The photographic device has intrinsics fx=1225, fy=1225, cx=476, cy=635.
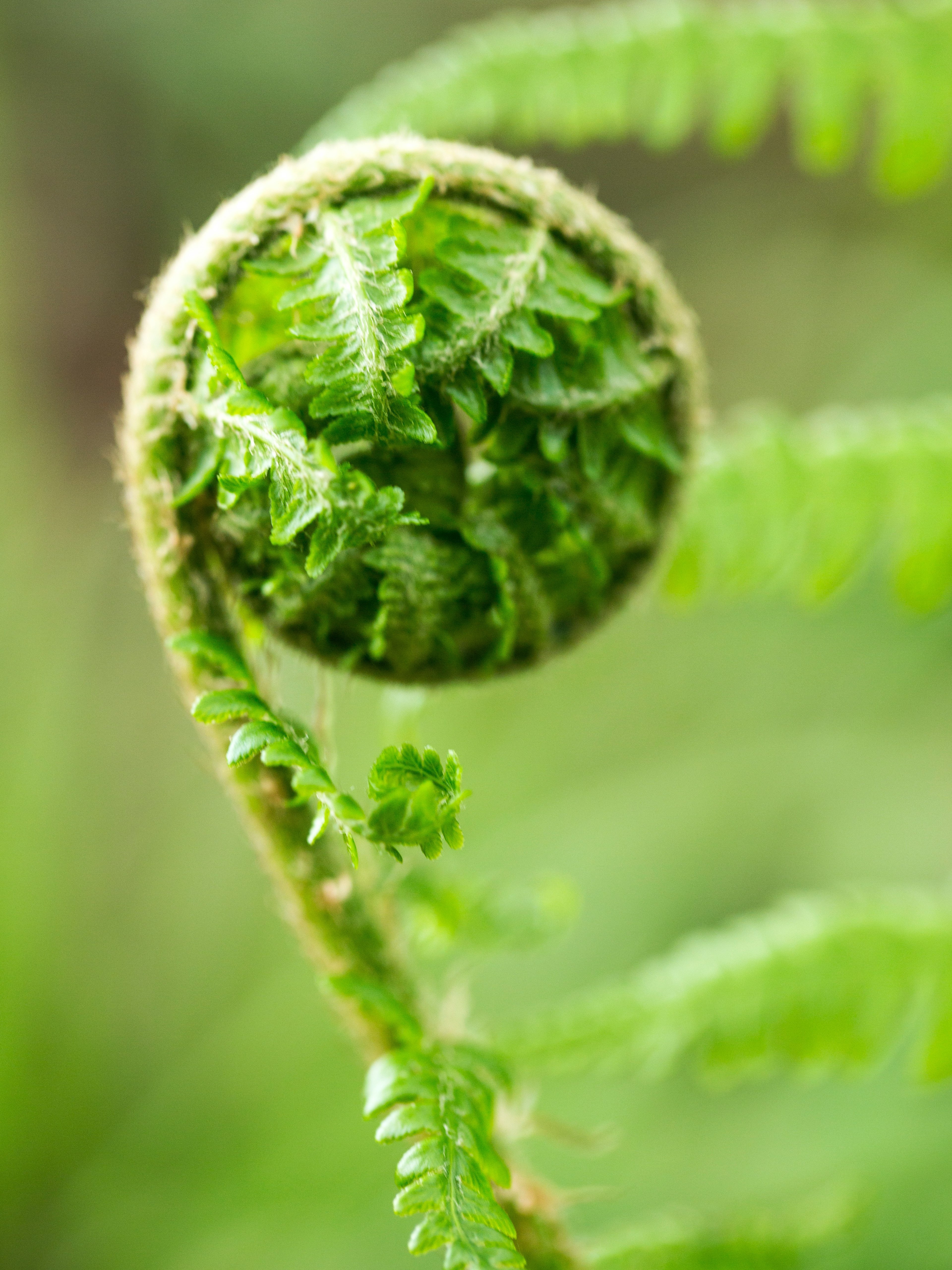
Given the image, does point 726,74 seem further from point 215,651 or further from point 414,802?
point 414,802

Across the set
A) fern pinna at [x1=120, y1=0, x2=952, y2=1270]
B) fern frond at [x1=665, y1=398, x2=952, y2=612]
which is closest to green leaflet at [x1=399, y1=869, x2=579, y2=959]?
fern pinna at [x1=120, y1=0, x2=952, y2=1270]

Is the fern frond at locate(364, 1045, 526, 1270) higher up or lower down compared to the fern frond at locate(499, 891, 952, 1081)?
lower down

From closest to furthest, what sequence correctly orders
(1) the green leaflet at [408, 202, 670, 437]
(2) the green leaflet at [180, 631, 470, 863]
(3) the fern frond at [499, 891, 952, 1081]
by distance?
(2) the green leaflet at [180, 631, 470, 863]
(1) the green leaflet at [408, 202, 670, 437]
(3) the fern frond at [499, 891, 952, 1081]

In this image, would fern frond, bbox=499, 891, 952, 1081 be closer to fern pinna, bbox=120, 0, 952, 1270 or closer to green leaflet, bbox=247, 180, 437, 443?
fern pinna, bbox=120, 0, 952, 1270

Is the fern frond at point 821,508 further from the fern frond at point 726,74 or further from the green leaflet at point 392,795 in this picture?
the green leaflet at point 392,795

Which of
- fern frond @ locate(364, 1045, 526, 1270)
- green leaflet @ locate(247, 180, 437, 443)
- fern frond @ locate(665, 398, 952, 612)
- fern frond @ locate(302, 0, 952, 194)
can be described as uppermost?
fern frond @ locate(302, 0, 952, 194)

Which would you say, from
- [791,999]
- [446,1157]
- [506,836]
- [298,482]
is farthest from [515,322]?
[506,836]

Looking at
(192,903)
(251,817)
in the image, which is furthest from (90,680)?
(251,817)

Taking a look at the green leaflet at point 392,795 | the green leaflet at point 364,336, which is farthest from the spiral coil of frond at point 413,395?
the green leaflet at point 392,795

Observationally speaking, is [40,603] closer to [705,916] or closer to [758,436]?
[705,916]

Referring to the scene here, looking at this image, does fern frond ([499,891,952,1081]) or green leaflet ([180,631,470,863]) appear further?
fern frond ([499,891,952,1081])
